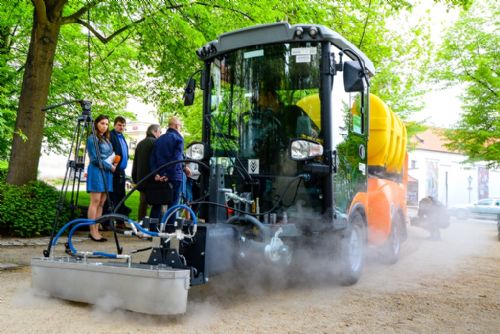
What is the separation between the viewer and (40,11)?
9.81 m

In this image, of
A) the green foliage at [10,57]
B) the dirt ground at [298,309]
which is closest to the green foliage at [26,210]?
the green foliage at [10,57]

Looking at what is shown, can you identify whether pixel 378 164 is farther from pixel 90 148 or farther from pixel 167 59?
pixel 167 59

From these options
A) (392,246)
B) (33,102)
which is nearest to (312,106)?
(392,246)

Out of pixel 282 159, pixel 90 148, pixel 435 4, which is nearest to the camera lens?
pixel 282 159

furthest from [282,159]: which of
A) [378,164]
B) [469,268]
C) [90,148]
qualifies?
[469,268]

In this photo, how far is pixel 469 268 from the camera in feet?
25.5

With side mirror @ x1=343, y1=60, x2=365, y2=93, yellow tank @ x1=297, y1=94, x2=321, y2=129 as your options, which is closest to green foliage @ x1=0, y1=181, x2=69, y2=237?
yellow tank @ x1=297, y1=94, x2=321, y2=129

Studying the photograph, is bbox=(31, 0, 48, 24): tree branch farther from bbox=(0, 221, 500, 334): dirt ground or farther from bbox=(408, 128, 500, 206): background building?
bbox=(408, 128, 500, 206): background building

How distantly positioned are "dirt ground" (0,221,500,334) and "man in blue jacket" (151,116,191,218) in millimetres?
2137

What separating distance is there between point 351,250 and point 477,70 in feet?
54.2

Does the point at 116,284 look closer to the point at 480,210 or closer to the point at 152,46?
the point at 152,46

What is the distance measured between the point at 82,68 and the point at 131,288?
11803 millimetres

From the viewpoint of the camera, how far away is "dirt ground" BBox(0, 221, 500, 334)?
4.03 meters

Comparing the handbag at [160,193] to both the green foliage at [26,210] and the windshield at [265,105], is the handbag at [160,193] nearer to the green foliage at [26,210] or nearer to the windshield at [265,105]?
the windshield at [265,105]
